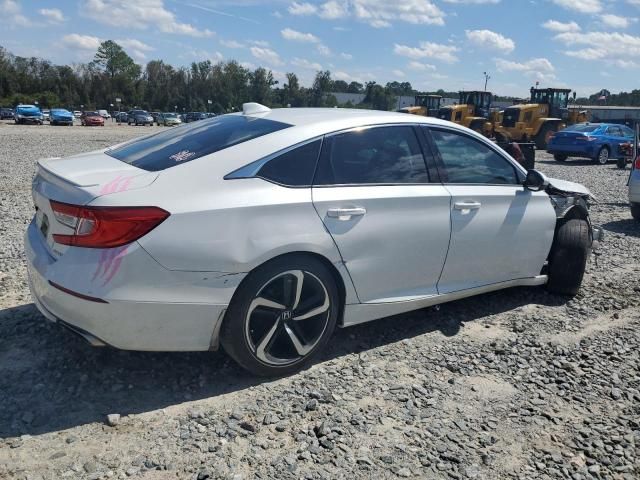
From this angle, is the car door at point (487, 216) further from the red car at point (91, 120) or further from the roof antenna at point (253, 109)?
the red car at point (91, 120)

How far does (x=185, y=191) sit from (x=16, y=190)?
7.94 m

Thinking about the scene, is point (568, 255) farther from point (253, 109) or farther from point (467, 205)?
point (253, 109)

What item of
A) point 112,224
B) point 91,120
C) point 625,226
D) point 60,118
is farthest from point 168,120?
point 112,224

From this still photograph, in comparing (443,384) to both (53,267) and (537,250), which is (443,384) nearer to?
(537,250)

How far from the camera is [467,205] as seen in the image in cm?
409

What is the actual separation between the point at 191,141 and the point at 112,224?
101 cm

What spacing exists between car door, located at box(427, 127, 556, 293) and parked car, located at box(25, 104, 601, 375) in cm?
2

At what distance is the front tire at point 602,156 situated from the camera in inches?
805

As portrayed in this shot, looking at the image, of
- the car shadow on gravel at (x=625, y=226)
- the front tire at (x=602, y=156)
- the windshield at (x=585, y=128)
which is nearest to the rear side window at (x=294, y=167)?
the car shadow on gravel at (x=625, y=226)

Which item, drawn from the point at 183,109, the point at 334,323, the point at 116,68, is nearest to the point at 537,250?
the point at 334,323

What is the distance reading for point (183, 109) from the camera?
108 metres

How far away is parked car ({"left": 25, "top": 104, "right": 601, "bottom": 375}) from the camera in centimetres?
291

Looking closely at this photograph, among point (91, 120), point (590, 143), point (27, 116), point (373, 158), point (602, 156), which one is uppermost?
point (373, 158)

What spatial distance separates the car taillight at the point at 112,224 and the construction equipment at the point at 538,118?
24576 millimetres
